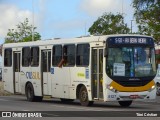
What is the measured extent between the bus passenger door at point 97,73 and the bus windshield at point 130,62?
0.51 metres

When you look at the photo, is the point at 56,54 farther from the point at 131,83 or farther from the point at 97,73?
the point at 131,83

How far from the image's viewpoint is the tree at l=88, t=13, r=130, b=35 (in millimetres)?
63750

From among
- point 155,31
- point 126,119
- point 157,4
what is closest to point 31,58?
point 126,119

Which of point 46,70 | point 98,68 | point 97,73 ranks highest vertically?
point 98,68

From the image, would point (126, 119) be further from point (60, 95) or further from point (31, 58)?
point (31, 58)

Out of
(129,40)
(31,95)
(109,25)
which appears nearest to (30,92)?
(31,95)

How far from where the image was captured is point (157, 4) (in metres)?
39.9

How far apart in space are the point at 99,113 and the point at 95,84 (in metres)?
3.64

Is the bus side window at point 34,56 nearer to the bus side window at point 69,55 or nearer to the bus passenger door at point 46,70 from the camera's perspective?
the bus passenger door at point 46,70

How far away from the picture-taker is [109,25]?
65312 mm

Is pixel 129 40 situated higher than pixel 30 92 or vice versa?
pixel 129 40

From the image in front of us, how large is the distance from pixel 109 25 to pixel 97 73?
4252 cm

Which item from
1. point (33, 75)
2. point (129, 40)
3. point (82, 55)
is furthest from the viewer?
point (33, 75)

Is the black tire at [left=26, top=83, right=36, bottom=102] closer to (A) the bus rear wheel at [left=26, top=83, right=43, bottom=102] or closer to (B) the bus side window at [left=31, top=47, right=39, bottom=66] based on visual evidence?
(A) the bus rear wheel at [left=26, top=83, right=43, bottom=102]
